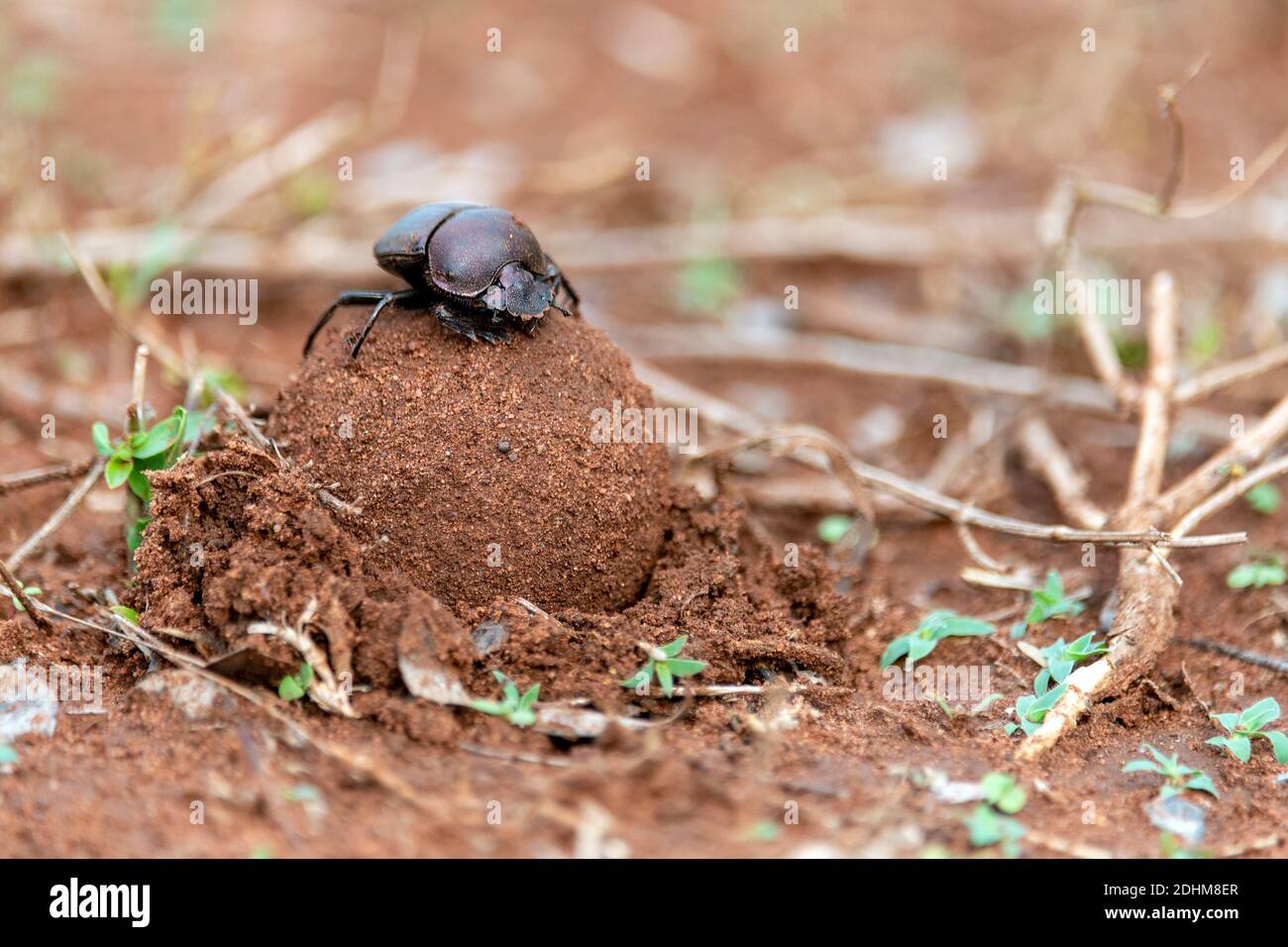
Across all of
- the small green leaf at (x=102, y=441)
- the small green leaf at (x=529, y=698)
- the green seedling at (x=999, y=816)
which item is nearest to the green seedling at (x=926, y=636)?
the green seedling at (x=999, y=816)

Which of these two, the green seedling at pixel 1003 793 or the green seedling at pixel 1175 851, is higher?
the green seedling at pixel 1003 793

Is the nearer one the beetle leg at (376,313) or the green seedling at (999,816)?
the green seedling at (999,816)

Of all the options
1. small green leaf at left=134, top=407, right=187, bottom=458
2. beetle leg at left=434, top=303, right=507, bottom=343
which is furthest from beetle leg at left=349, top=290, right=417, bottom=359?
small green leaf at left=134, top=407, right=187, bottom=458

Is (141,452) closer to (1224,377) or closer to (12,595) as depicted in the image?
(12,595)

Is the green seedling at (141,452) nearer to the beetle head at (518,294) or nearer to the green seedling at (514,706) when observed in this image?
the beetle head at (518,294)

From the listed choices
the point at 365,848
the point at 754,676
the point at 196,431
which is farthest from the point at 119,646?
the point at 754,676

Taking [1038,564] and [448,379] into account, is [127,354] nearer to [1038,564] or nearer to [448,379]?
[448,379]
